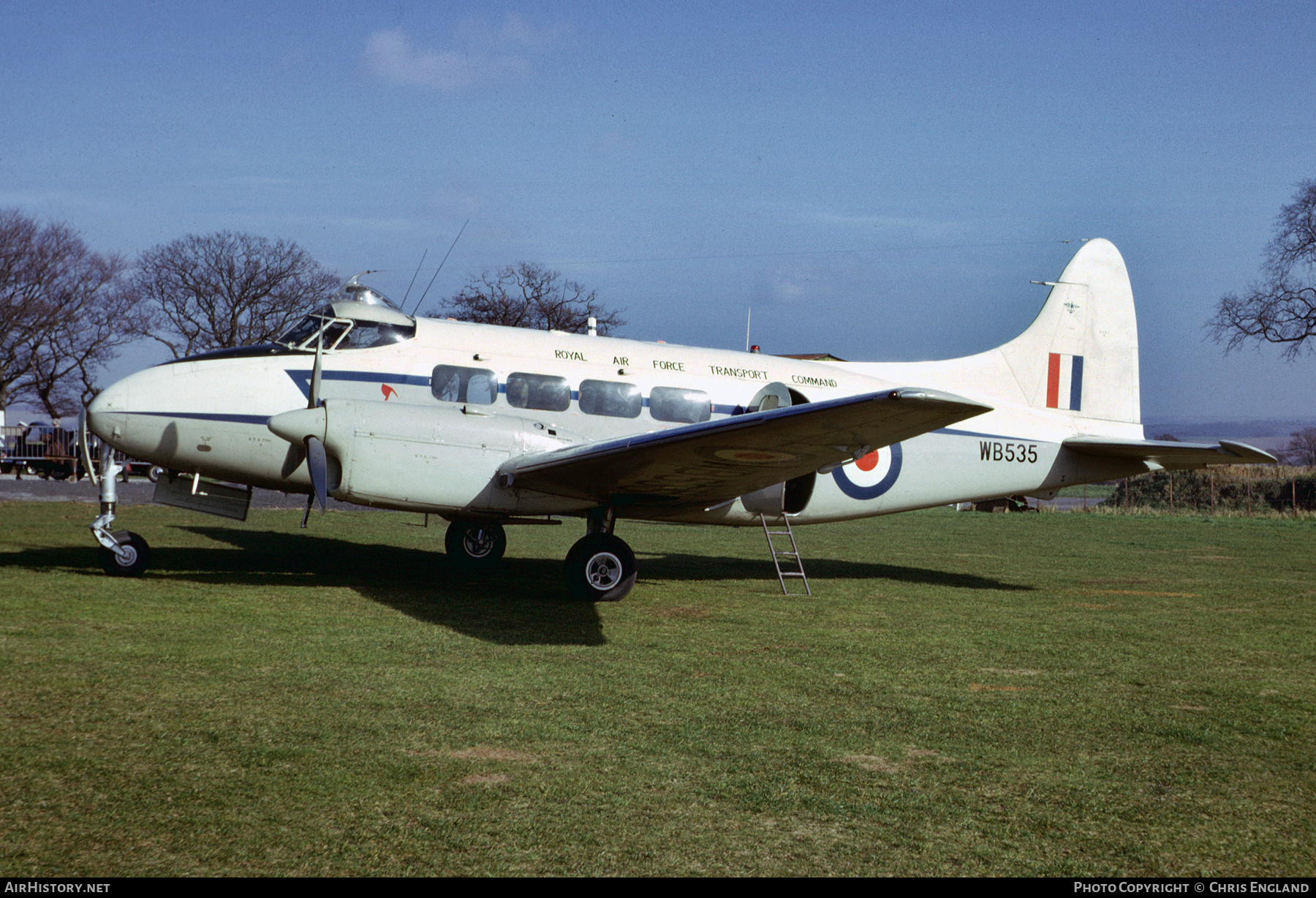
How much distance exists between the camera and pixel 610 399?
12117 mm

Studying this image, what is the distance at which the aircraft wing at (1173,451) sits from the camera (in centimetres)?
1159

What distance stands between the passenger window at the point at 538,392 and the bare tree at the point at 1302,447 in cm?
7513

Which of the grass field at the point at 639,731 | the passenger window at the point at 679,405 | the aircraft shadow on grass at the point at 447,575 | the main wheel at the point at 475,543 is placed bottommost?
→ the aircraft shadow on grass at the point at 447,575

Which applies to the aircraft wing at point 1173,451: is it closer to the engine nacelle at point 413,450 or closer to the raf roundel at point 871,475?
the raf roundel at point 871,475

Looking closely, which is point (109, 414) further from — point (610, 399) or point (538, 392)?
point (610, 399)

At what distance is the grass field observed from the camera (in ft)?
12.9

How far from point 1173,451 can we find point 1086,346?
2.47 m

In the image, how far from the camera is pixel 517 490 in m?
10.6

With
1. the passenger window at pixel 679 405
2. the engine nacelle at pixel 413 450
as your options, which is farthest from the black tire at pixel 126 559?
the passenger window at pixel 679 405

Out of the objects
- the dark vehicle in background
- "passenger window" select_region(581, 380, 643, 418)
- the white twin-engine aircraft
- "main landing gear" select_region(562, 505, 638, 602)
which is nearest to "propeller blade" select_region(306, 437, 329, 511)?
the white twin-engine aircraft

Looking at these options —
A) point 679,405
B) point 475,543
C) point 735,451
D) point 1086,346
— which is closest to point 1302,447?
point 1086,346

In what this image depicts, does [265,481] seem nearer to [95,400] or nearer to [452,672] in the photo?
[95,400]

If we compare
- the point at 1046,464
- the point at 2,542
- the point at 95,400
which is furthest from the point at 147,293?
the point at 1046,464

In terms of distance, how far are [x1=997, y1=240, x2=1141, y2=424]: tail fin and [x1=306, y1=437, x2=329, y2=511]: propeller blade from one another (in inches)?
387
